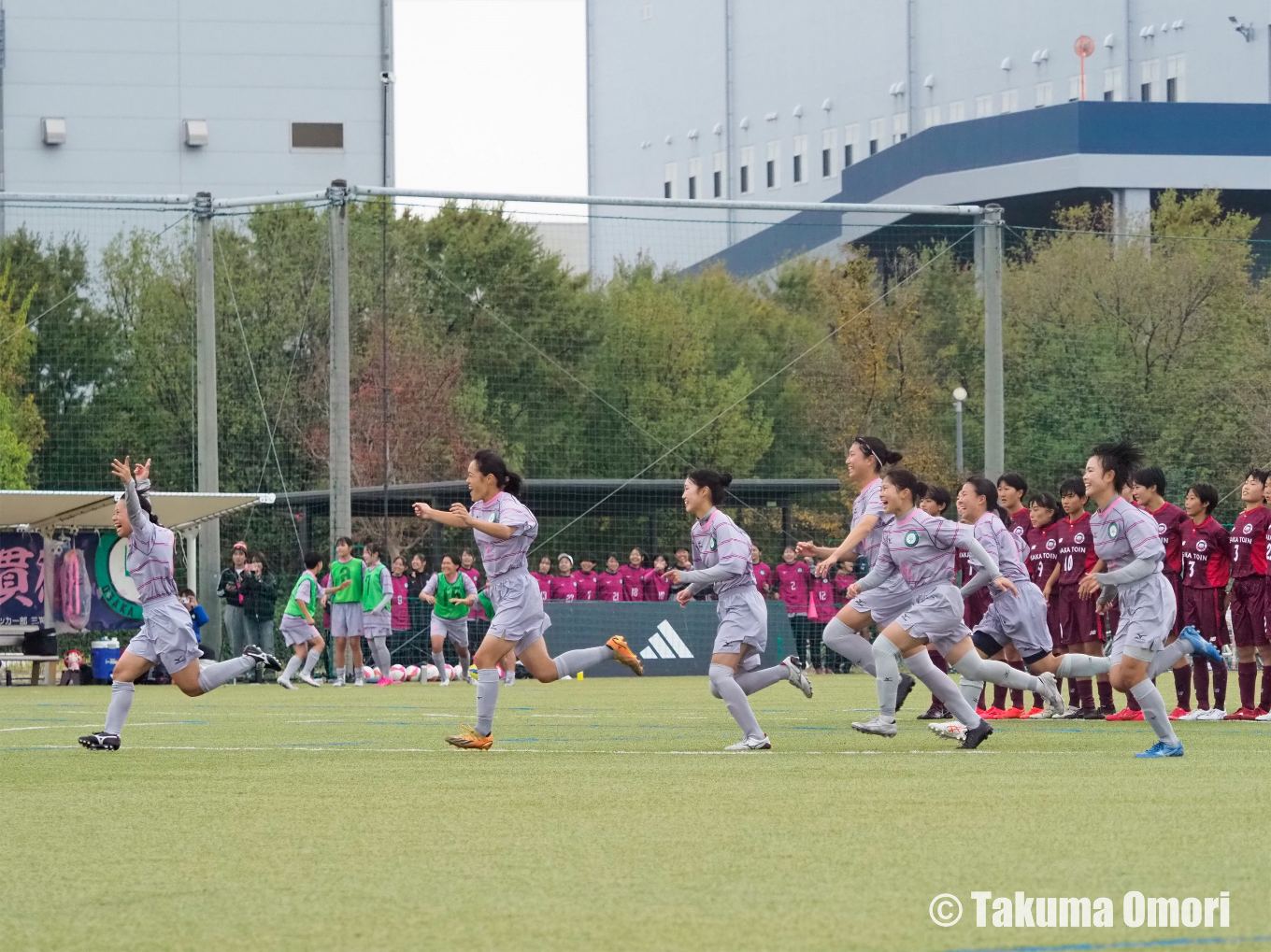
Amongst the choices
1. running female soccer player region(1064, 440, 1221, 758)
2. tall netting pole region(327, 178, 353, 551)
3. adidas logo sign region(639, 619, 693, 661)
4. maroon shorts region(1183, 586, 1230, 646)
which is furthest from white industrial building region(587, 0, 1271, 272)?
running female soccer player region(1064, 440, 1221, 758)

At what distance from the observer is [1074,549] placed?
1652cm

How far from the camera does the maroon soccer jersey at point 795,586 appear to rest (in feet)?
Answer: 98.4

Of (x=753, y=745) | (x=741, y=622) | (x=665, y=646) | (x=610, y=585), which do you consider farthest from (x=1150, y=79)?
(x=753, y=745)

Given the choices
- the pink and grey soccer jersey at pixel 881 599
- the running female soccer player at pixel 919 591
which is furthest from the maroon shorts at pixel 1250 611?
the running female soccer player at pixel 919 591

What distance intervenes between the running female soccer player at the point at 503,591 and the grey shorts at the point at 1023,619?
4.18 meters

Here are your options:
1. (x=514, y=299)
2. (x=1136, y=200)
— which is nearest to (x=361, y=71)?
(x=514, y=299)

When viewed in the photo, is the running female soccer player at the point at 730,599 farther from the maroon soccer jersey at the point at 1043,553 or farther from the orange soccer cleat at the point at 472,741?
the maroon soccer jersey at the point at 1043,553

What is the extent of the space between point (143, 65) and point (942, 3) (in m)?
24.1

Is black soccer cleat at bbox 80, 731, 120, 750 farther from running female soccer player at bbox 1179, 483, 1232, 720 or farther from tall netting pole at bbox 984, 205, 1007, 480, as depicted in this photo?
tall netting pole at bbox 984, 205, 1007, 480

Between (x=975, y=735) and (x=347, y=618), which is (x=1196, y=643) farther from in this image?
(x=347, y=618)

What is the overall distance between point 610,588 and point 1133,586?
1969cm

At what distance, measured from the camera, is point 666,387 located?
4059 centimetres

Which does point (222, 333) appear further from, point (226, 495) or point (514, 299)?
point (226, 495)

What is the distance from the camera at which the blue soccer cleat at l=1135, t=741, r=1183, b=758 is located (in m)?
10.8
